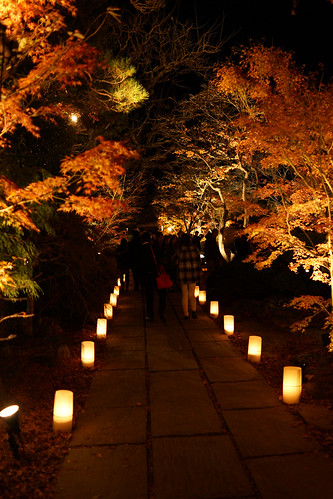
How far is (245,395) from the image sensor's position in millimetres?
5762

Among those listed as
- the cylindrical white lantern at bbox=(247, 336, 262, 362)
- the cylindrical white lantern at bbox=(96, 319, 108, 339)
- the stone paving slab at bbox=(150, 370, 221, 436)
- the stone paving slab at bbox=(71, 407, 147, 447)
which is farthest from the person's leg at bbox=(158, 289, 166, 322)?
the stone paving slab at bbox=(71, 407, 147, 447)

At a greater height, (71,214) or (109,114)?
(109,114)

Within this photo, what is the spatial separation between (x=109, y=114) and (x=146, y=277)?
4.83 meters

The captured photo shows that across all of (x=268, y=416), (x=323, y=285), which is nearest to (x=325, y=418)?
(x=268, y=416)

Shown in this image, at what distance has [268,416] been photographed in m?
5.08

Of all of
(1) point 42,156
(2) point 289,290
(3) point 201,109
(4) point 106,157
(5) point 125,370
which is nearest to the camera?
(4) point 106,157

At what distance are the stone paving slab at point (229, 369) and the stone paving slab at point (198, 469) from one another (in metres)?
2.01

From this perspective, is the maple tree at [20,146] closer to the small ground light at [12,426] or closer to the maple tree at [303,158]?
the small ground light at [12,426]

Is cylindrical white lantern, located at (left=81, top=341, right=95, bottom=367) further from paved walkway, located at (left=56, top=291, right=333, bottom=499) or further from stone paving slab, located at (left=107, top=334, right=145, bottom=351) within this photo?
stone paving slab, located at (left=107, top=334, right=145, bottom=351)

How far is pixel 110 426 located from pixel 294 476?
203 cm

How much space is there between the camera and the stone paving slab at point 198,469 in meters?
3.58

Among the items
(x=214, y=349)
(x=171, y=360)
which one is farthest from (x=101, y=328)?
(x=214, y=349)

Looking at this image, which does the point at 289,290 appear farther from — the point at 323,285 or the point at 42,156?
the point at 42,156

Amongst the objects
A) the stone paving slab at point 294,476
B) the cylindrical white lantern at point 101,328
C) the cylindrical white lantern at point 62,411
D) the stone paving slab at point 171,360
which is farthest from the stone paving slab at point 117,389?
the cylindrical white lantern at point 101,328
